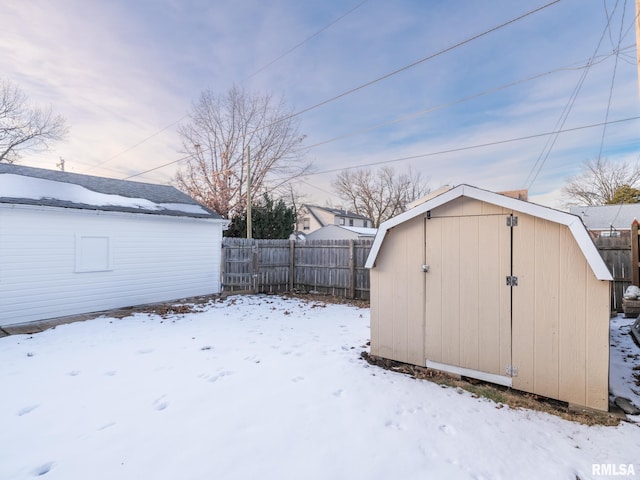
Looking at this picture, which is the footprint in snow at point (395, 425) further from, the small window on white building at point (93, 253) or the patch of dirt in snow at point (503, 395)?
the small window on white building at point (93, 253)

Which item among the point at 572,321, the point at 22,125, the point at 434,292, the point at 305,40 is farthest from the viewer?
the point at 22,125

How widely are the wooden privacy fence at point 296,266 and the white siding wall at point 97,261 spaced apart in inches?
23.7

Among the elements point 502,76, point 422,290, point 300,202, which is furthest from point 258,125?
point 422,290

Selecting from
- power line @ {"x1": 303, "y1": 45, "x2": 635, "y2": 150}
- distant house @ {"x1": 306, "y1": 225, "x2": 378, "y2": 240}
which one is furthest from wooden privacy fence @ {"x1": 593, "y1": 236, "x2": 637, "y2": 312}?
A: distant house @ {"x1": 306, "y1": 225, "x2": 378, "y2": 240}

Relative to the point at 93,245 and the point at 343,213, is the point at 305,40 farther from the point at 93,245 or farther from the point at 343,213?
the point at 343,213

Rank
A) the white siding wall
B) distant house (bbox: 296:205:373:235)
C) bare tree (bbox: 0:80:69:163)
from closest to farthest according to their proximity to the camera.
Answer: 1. the white siding wall
2. bare tree (bbox: 0:80:69:163)
3. distant house (bbox: 296:205:373:235)

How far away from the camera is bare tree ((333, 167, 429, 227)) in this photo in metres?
32.4

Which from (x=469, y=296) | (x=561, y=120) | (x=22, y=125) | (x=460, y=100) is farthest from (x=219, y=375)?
(x=22, y=125)

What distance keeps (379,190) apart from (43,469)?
1331 inches

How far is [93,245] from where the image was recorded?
7.64 metres

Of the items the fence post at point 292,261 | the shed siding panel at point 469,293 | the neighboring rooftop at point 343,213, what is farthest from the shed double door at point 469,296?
the neighboring rooftop at point 343,213

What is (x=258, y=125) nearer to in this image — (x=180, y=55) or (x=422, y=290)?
(x=180, y=55)

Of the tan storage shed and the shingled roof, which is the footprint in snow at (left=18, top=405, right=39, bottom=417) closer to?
the tan storage shed

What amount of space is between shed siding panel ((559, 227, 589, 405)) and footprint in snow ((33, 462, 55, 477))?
4667 millimetres
